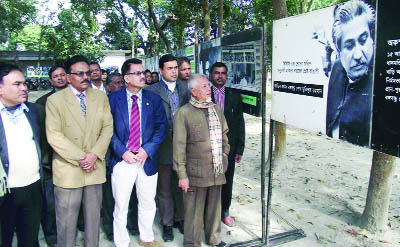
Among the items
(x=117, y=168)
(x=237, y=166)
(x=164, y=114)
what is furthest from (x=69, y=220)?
(x=237, y=166)

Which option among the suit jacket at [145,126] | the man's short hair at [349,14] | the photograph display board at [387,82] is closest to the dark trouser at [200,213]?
the suit jacket at [145,126]

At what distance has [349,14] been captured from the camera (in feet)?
8.09

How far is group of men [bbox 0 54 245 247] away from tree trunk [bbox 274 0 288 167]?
2307 millimetres

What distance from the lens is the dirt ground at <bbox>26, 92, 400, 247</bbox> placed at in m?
3.75

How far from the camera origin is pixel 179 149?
124 inches

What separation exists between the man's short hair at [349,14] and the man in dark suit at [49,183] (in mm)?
2661

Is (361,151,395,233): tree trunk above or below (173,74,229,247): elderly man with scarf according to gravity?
below

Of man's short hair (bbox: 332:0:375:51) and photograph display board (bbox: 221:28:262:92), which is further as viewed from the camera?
photograph display board (bbox: 221:28:262:92)

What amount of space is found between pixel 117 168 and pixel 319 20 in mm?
2274

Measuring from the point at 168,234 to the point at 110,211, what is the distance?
0.72 meters

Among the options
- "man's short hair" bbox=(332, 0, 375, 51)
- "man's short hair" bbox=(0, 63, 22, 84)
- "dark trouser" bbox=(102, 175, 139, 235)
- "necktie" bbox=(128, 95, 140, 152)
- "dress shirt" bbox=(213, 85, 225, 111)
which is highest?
"man's short hair" bbox=(332, 0, 375, 51)

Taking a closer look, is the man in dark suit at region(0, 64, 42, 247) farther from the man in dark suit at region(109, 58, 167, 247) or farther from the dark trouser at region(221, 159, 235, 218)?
the dark trouser at region(221, 159, 235, 218)

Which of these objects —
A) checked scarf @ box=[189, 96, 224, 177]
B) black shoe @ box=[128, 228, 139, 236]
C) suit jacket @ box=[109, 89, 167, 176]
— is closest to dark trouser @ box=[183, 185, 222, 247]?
checked scarf @ box=[189, 96, 224, 177]

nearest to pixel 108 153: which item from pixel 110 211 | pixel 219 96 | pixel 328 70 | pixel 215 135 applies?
pixel 110 211
